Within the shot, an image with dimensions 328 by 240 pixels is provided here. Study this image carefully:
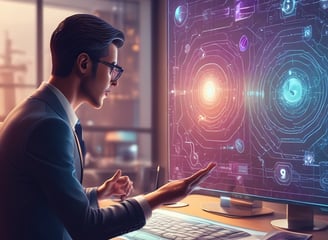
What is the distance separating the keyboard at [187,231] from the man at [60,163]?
18 centimetres

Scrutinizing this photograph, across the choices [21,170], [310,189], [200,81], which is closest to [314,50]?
[310,189]

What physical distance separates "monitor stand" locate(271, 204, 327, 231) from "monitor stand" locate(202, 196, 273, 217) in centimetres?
18

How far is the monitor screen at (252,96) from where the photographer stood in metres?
1.31

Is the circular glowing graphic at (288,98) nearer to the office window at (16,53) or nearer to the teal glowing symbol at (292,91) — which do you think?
the teal glowing symbol at (292,91)

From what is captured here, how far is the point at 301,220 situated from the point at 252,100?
42cm

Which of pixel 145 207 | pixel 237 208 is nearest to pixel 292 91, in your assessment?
pixel 237 208

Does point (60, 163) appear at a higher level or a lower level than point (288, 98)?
lower

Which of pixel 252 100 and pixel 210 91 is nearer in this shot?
pixel 252 100

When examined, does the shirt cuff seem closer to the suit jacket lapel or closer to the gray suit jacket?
the gray suit jacket

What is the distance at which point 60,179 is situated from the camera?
3.07ft

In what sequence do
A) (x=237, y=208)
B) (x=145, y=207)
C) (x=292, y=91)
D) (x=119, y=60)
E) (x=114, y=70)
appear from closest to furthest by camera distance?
(x=145, y=207)
(x=114, y=70)
(x=292, y=91)
(x=237, y=208)
(x=119, y=60)

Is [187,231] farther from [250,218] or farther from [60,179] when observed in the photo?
[60,179]

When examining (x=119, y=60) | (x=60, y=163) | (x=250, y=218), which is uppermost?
(x=119, y=60)

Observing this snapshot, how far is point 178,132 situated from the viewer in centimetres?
182
